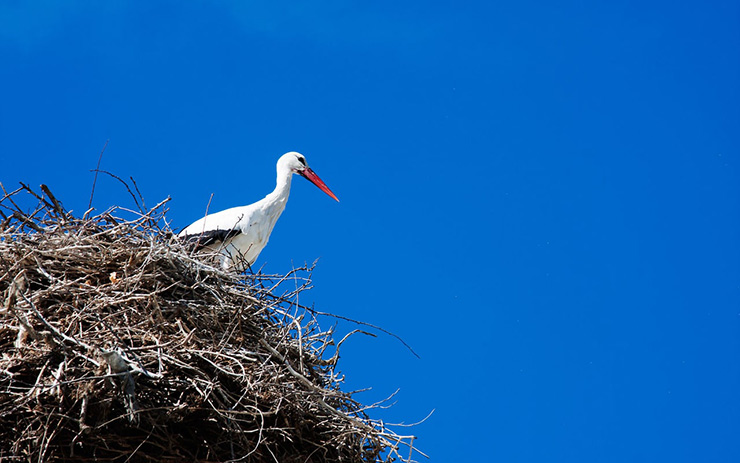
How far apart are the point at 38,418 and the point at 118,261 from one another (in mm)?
773

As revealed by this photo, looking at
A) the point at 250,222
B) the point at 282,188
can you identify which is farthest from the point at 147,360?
the point at 282,188

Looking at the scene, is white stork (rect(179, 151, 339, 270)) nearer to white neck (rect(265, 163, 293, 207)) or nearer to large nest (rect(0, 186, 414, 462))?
white neck (rect(265, 163, 293, 207))

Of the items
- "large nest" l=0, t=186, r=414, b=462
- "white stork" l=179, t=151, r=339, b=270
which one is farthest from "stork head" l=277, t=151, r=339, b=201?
"large nest" l=0, t=186, r=414, b=462

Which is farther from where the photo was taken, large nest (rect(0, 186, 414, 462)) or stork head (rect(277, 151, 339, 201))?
stork head (rect(277, 151, 339, 201))

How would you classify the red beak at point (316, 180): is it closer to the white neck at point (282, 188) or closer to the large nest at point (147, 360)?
the white neck at point (282, 188)

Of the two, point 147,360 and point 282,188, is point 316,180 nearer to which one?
point 282,188

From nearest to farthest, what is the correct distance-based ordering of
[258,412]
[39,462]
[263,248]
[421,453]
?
1. [39,462]
2. [258,412]
3. [421,453]
4. [263,248]

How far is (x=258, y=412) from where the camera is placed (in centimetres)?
329

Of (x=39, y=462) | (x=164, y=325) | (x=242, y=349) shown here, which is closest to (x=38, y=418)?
(x=39, y=462)

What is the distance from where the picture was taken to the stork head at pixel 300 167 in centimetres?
731

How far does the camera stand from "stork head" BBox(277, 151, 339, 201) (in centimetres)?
731

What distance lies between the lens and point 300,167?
7.38 metres

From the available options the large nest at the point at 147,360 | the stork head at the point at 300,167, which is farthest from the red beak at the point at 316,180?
the large nest at the point at 147,360

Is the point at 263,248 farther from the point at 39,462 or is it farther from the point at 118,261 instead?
the point at 39,462
